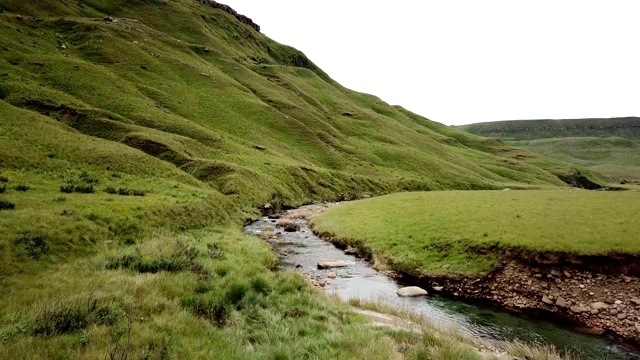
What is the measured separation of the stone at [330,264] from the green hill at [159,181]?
397cm

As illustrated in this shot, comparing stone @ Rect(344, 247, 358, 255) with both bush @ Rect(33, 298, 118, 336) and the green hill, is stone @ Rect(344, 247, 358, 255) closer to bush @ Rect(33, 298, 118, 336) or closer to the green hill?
the green hill

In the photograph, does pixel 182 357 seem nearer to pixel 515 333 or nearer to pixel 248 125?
pixel 515 333

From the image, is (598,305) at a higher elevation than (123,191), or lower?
lower

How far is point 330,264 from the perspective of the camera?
24.5 meters

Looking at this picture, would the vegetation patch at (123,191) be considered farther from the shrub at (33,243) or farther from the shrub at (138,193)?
the shrub at (33,243)

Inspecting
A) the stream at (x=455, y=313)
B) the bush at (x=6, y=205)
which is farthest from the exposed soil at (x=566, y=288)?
the bush at (x=6, y=205)

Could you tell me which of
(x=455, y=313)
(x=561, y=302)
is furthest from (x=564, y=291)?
(x=455, y=313)

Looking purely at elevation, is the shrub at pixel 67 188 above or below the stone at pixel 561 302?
above

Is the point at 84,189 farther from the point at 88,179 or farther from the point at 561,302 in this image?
the point at 561,302

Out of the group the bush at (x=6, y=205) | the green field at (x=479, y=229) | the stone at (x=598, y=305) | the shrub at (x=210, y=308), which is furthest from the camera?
the green field at (x=479, y=229)

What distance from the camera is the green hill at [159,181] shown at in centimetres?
902

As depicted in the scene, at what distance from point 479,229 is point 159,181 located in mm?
29568

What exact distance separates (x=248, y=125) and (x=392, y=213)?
5259 centimetres

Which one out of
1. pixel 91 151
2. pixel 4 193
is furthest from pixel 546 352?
pixel 91 151
